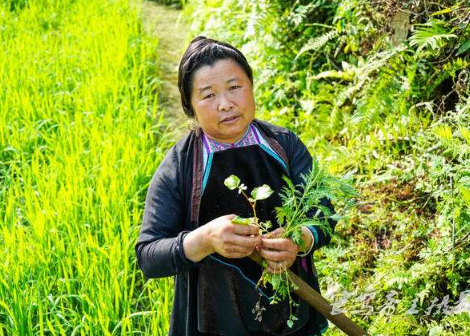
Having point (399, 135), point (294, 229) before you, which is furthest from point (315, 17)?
point (294, 229)

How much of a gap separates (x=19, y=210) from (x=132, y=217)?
56cm

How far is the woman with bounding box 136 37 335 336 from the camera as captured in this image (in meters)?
1.93

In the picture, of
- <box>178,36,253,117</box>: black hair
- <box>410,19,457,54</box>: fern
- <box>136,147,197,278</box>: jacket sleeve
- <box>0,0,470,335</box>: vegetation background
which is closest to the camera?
<box>136,147,197,278</box>: jacket sleeve

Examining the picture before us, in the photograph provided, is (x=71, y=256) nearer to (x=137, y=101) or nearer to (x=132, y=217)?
(x=132, y=217)

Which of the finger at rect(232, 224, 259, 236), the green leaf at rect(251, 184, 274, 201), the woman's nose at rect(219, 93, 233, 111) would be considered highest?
the woman's nose at rect(219, 93, 233, 111)

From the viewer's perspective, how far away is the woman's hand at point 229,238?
1.67 m

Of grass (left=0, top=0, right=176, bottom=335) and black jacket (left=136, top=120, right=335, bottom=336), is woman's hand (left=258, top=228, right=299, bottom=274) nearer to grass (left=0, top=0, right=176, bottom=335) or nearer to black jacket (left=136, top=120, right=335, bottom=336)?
black jacket (left=136, top=120, right=335, bottom=336)

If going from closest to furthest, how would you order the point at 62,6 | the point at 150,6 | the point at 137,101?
the point at 137,101 < the point at 62,6 < the point at 150,6

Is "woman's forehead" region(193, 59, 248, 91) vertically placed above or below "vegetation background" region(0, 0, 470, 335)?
above

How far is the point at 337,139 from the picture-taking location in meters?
3.71

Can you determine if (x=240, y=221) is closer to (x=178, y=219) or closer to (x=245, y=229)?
(x=245, y=229)

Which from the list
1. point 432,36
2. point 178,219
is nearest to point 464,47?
point 432,36

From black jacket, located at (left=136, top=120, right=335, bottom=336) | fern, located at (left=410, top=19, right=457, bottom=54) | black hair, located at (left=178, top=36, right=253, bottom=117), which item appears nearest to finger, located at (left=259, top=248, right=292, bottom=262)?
Answer: black jacket, located at (left=136, top=120, right=335, bottom=336)

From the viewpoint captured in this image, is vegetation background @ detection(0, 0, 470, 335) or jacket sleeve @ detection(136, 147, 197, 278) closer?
jacket sleeve @ detection(136, 147, 197, 278)
